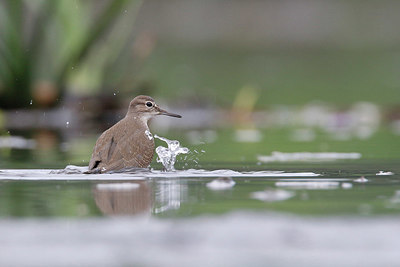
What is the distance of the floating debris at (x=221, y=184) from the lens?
22.1 feet

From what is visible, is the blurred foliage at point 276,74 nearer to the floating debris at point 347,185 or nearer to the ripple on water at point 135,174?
the ripple on water at point 135,174

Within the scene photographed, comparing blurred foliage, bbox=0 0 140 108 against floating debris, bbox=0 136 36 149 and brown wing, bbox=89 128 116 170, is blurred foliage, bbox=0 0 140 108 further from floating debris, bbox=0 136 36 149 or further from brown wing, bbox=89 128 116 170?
brown wing, bbox=89 128 116 170

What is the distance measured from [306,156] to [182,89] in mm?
10178

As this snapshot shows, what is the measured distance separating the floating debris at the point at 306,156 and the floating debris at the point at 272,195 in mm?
2744

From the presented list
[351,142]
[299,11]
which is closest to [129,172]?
[351,142]

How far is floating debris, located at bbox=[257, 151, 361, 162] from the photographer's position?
9170 mm

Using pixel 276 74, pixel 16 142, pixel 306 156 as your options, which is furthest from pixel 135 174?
pixel 276 74

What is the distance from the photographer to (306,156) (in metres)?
9.52

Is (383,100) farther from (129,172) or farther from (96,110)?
(129,172)

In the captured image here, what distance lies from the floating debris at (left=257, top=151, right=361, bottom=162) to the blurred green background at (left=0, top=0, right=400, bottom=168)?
176 mm

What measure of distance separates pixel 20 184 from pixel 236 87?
14.9m

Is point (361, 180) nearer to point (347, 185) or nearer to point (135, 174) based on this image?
point (347, 185)

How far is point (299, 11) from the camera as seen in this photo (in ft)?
102

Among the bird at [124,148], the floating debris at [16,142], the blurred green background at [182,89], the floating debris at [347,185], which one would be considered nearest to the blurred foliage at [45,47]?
the blurred green background at [182,89]
